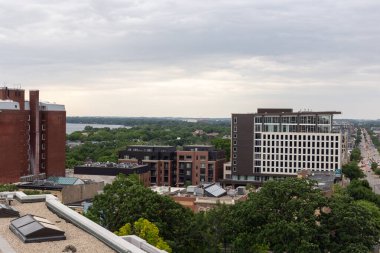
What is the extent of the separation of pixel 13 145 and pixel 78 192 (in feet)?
64.8

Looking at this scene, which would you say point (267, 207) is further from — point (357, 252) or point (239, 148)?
point (239, 148)

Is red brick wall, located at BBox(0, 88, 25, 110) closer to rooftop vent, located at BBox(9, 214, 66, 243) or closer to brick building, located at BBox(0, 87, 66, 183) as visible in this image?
brick building, located at BBox(0, 87, 66, 183)

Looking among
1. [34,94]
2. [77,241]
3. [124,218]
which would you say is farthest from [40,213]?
[34,94]

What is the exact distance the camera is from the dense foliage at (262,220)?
4228cm

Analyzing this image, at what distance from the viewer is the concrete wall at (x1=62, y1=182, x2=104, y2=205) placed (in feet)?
238

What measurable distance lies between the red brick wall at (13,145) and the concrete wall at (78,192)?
54.2 ft

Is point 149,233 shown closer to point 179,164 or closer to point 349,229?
point 349,229

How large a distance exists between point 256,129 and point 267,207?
84167 mm

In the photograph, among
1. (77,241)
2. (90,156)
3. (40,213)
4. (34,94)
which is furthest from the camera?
(90,156)

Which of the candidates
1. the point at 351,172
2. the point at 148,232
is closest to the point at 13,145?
the point at 148,232

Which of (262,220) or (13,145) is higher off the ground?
(13,145)

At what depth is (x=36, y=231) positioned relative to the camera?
2538cm

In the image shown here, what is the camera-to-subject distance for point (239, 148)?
128375 mm

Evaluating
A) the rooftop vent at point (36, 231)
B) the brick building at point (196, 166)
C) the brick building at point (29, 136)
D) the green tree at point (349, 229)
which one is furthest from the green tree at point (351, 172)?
the rooftop vent at point (36, 231)
